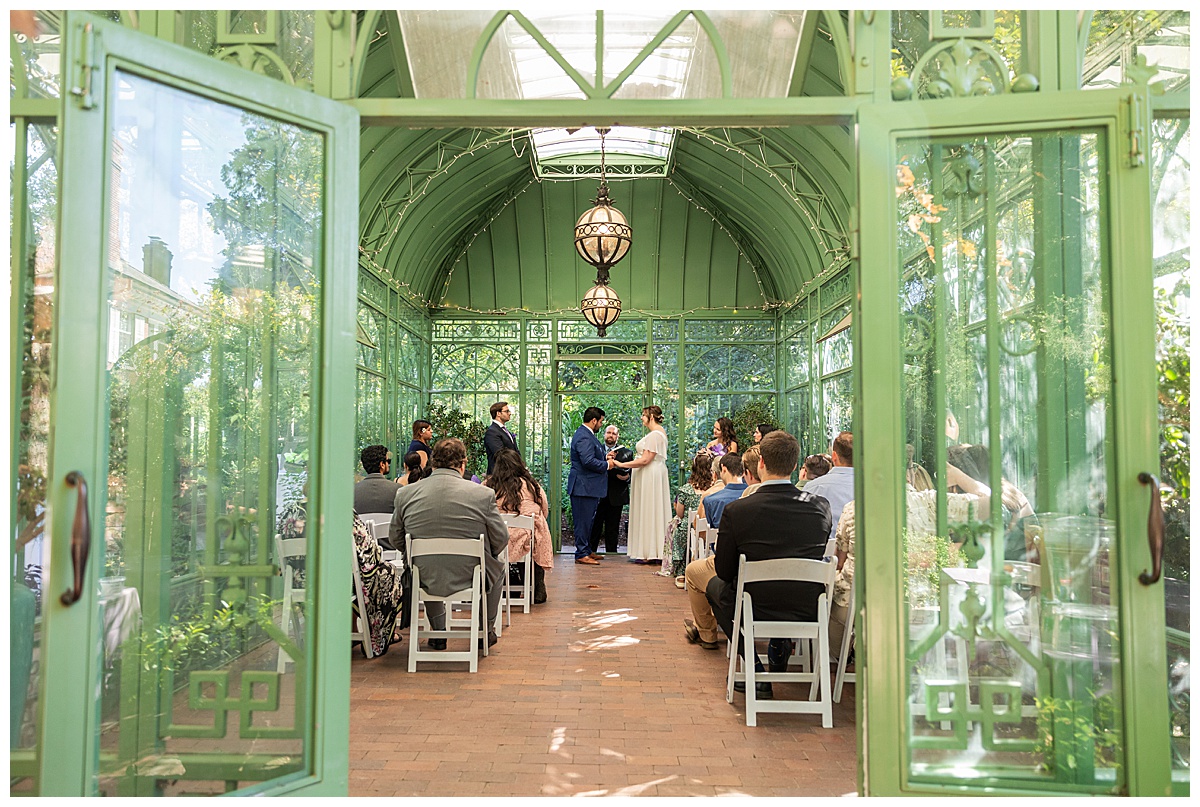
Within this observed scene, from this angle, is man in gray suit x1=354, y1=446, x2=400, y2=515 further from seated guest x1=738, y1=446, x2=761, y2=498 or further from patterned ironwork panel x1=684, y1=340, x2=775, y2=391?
patterned ironwork panel x1=684, y1=340, x2=775, y2=391

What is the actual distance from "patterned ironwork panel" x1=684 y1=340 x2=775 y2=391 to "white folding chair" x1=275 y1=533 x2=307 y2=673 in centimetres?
932

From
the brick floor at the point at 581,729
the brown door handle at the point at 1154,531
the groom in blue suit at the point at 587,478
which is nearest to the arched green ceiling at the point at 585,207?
the groom in blue suit at the point at 587,478

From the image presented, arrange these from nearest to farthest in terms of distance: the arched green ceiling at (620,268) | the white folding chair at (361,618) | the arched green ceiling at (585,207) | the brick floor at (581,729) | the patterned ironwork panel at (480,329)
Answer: the brick floor at (581,729) < the white folding chair at (361,618) < the arched green ceiling at (585,207) < the arched green ceiling at (620,268) < the patterned ironwork panel at (480,329)

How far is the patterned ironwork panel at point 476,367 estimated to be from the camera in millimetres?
12195

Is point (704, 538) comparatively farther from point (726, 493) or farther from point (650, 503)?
point (650, 503)

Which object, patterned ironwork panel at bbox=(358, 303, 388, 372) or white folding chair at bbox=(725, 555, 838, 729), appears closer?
white folding chair at bbox=(725, 555, 838, 729)

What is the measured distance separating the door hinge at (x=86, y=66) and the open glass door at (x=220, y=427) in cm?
6

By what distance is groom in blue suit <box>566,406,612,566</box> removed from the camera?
10.3 metres

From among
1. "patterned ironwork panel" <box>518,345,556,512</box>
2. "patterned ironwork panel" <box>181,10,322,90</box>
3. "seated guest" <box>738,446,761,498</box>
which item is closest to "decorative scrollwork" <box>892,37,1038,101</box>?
"patterned ironwork panel" <box>181,10,322,90</box>

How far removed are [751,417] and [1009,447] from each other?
845 cm

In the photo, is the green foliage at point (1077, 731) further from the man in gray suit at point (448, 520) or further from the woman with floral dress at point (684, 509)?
the woman with floral dress at point (684, 509)

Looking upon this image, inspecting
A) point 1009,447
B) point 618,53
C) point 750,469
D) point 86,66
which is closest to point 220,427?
point 86,66
